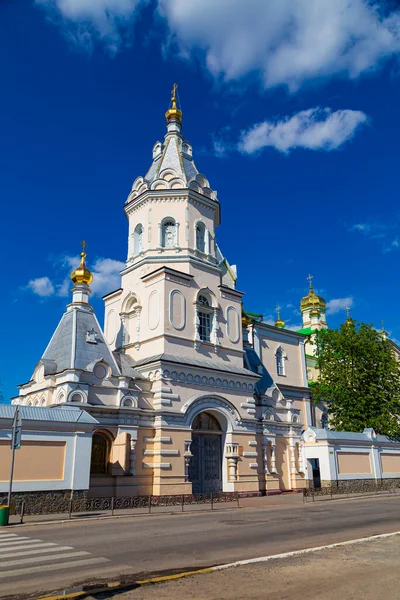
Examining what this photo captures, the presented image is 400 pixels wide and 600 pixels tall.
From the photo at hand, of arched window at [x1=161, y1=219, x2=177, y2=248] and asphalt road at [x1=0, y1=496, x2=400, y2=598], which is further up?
arched window at [x1=161, y1=219, x2=177, y2=248]

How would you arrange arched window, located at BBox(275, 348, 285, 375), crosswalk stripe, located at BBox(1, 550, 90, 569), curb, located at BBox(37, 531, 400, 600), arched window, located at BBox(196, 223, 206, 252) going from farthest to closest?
arched window, located at BBox(275, 348, 285, 375) → arched window, located at BBox(196, 223, 206, 252) → crosswalk stripe, located at BBox(1, 550, 90, 569) → curb, located at BBox(37, 531, 400, 600)

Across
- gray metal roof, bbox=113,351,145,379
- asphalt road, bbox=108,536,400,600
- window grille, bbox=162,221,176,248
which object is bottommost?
asphalt road, bbox=108,536,400,600

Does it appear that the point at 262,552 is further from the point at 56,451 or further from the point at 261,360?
the point at 261,360

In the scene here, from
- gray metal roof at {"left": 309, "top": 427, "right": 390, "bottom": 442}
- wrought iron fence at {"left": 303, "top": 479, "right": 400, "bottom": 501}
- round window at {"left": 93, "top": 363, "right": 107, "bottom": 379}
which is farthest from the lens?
gray metal roof at {"left": 309, "top": 427, "right": 390, "bottom": 442}

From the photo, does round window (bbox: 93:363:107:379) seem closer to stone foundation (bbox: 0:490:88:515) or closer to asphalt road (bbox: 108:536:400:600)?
stone foundation (bbox: 0:490:88:515)

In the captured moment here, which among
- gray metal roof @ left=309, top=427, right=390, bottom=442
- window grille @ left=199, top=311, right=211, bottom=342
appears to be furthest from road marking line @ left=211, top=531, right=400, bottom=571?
gray metal roof @ left=309, top=427, right=390, bottom=442

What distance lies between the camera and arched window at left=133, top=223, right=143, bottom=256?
2855 cm

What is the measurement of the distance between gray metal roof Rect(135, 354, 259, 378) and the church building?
0.09 m

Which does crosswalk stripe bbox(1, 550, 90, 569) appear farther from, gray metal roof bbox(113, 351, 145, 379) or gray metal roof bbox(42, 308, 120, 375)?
gray metal roof bbox(113, 351, 145, 379)

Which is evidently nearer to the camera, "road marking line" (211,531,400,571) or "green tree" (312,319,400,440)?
"road marking line" (211,531,400,571)

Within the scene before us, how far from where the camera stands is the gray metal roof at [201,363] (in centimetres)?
2324

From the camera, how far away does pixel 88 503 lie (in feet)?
55.6

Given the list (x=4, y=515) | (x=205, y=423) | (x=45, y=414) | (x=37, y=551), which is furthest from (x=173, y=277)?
(x=37, y=551)

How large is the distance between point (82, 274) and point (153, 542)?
56.3 ft
